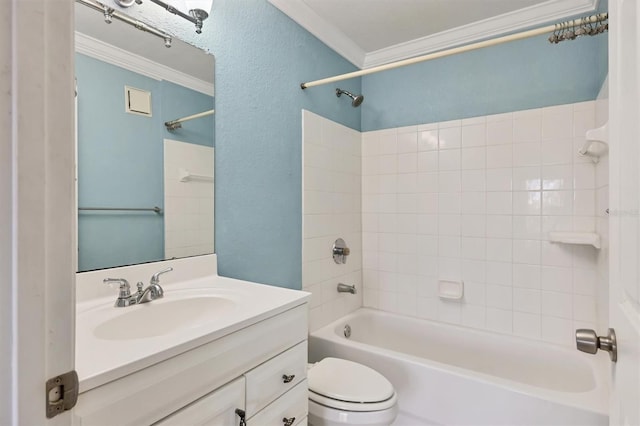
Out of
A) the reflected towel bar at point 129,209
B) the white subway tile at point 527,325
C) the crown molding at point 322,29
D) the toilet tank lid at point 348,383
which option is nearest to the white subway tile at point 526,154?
the white subway tile at point 527,325

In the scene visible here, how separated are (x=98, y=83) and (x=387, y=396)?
1.60 metres

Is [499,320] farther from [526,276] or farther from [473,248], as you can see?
[473,248]

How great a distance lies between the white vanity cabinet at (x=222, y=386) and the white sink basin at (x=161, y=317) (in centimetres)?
22

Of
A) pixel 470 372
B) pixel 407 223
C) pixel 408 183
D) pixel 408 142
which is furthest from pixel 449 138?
pixel 470 372

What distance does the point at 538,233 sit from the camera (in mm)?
1943

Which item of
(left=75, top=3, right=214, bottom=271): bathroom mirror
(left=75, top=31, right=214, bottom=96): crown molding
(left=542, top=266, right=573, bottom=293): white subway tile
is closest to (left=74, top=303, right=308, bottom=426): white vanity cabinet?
(left=75, top=3, right=214, bottom=271): bathroom mirror

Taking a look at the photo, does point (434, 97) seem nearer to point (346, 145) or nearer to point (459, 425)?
point (346, 145)

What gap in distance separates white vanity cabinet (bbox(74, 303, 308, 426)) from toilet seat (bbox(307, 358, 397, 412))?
0.23 metres

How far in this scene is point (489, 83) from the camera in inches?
82.4

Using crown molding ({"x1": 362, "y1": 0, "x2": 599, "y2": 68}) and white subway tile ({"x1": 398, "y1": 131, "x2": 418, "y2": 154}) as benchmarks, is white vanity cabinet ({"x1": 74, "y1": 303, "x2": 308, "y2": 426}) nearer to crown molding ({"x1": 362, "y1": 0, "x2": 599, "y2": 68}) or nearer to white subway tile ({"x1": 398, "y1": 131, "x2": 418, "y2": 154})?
white subway tile ({"x1": 398, "y1": 131, "x2": 418, "y2": 154})

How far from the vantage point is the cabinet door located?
2.50ft

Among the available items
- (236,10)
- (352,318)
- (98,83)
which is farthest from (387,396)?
(236,10)

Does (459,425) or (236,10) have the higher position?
(236,10)

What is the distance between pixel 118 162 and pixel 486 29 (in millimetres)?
2217
